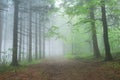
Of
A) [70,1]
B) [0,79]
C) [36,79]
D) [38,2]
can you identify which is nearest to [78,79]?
[36,79]

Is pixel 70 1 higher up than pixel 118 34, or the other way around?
pixel 70 1

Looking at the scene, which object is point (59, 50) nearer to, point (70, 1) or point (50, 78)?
point (70, 1)

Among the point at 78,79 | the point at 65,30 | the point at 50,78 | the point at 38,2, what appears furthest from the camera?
the point at 65,30

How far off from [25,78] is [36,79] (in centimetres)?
75

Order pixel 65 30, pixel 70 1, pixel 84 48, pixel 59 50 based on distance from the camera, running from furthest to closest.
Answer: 1. pixel 59 50
2. pixel 65 30
3. pixel 84 48
4. pixel 70 1

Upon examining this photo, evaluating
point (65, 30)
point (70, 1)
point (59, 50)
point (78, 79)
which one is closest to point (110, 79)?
point (78, 79)

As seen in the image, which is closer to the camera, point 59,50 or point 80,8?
point 80,8

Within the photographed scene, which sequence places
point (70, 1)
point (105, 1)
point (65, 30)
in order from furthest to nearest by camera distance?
point (65, 30), point (70, 1), point (105, 1)

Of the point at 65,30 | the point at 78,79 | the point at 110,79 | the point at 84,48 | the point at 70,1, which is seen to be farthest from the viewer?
the point at 65,30

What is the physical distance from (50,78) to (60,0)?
44.6 feet

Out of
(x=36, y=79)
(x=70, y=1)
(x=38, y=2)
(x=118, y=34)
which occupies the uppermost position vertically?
(x=38, y=2)

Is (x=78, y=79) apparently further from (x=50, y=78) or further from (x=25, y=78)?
(x=25, y=78)

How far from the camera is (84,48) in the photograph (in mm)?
48625

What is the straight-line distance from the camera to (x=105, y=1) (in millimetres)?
14492
